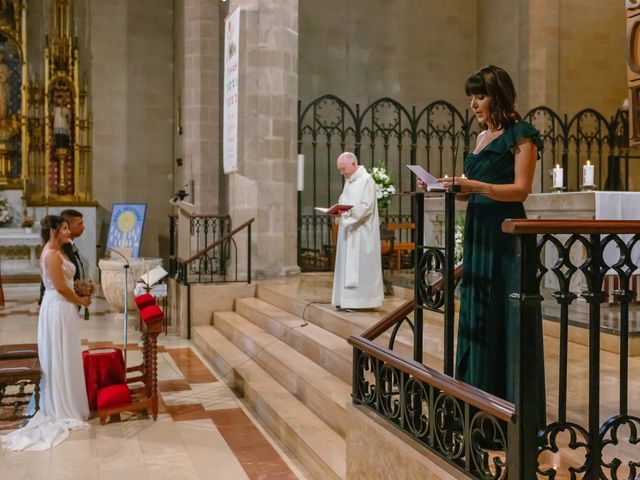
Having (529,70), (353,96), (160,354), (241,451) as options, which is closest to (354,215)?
(241,451)

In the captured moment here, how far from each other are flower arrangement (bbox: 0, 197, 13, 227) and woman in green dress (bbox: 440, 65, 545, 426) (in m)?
12.8

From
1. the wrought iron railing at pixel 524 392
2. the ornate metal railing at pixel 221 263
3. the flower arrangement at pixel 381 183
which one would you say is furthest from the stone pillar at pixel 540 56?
the wrought iron railing at pixel 524 392

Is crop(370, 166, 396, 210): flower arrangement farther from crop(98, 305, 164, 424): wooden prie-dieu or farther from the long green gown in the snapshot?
the long green gown

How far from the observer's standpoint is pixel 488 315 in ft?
10.2

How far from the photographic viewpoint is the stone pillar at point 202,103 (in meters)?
13.3

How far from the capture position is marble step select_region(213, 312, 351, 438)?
5.05 m

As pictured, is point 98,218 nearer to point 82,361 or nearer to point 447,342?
point 82,361

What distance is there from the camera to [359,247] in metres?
7.00

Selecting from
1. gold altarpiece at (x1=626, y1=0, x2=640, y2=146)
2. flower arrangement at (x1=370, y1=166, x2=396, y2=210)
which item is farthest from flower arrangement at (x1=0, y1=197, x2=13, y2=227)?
gold altarpiece at (x1=626, y1=0, x2=640, y2=146)

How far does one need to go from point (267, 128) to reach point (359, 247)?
399 cm

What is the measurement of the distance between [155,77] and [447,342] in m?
13.8

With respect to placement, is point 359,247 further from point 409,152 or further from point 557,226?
point 409,152

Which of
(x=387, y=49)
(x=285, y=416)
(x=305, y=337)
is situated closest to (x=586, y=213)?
(x=305, y=337)

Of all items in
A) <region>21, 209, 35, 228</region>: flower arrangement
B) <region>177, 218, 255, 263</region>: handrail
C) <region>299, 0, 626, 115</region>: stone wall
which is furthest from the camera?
<region>21, 209, 35, 228</region>: flower arrangement
